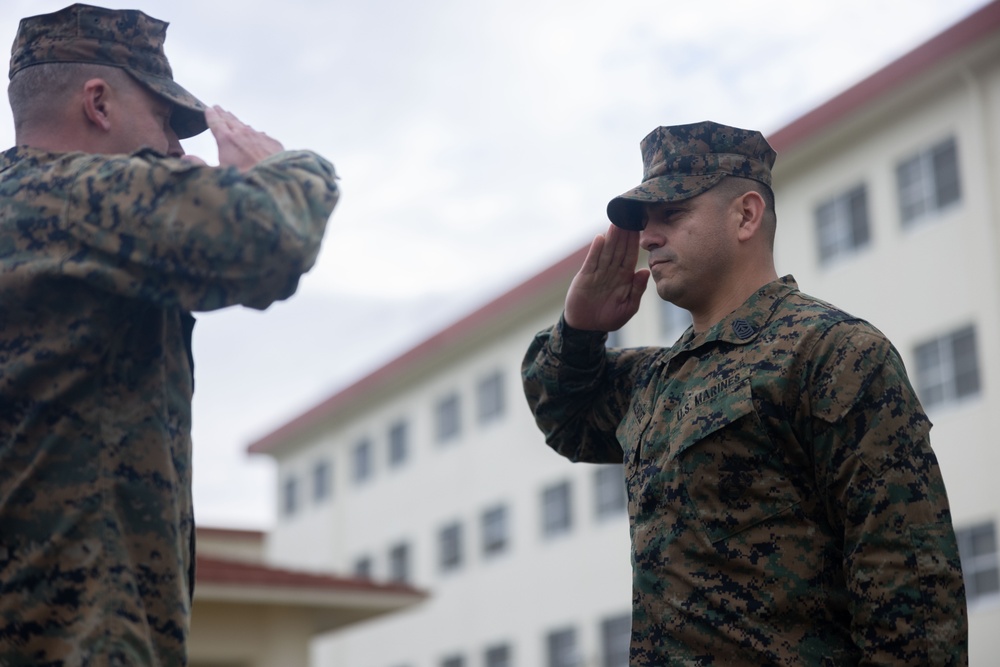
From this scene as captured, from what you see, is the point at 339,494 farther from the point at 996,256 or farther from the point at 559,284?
the point at 996,256

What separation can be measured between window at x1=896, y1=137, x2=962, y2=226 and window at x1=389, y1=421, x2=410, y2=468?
1801 centimetres

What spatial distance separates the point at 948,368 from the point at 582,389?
19.0 meters

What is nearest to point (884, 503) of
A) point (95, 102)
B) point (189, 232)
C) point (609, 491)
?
point (189, 232)

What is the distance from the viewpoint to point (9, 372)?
298 cm

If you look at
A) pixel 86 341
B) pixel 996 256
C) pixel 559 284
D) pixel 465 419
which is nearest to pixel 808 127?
pixel 996 256

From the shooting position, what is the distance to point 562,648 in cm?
3134

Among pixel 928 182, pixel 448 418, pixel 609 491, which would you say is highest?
pixel 448 418

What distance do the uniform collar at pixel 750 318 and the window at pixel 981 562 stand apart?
18.1 m

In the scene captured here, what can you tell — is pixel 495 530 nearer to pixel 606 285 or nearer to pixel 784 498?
pixel 606 285

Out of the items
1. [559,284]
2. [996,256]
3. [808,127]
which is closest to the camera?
[996,256]

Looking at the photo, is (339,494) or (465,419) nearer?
(465,419)

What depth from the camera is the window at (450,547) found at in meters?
35.7

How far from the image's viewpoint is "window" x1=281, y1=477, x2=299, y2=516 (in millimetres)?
43562

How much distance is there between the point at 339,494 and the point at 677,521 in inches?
1501
